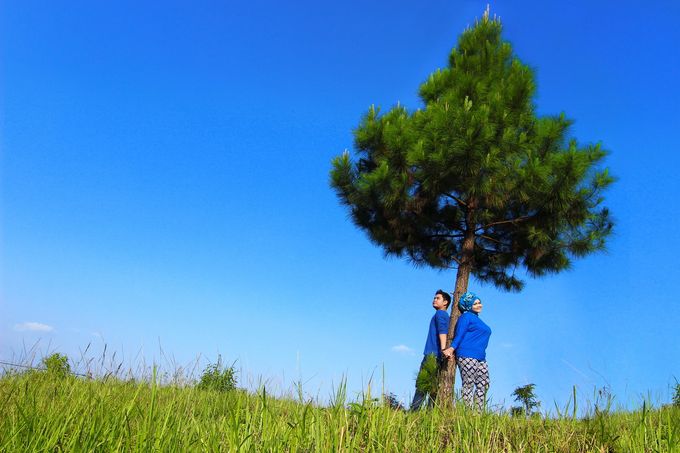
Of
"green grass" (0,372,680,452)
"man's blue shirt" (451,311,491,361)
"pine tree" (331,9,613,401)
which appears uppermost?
"pine tree" (331,9,613,401)

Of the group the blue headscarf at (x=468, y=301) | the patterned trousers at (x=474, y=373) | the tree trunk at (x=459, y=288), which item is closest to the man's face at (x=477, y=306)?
the blue headscarf at (x=468, y=301)

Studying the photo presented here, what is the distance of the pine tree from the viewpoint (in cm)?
990

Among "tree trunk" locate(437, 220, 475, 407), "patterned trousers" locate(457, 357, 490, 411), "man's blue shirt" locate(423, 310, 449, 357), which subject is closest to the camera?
"patterned trousers" locate(457, 357, 490, 411)

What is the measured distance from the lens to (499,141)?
9.82 meters

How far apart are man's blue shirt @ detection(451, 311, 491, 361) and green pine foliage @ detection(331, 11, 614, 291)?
3.99 m

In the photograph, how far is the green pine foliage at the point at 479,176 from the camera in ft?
32.5

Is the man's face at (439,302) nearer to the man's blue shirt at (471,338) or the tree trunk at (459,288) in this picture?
the man's blue shirt at (471,338)

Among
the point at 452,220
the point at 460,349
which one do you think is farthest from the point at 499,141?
the point at 460,349

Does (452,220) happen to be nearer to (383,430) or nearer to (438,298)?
(438,298)

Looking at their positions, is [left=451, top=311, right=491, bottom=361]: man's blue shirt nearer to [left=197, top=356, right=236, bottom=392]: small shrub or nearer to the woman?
the woman

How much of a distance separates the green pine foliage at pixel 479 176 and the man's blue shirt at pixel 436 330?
134 inches

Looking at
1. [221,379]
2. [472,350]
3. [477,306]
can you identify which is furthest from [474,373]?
[221,379]

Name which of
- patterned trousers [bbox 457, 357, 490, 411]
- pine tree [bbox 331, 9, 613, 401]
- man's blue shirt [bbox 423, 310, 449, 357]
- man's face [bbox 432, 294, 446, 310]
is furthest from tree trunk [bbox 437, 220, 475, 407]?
patterned trousers [bbox 457, 357, 490, 411]

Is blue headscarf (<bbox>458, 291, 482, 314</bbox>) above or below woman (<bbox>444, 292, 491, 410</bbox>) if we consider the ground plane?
above
